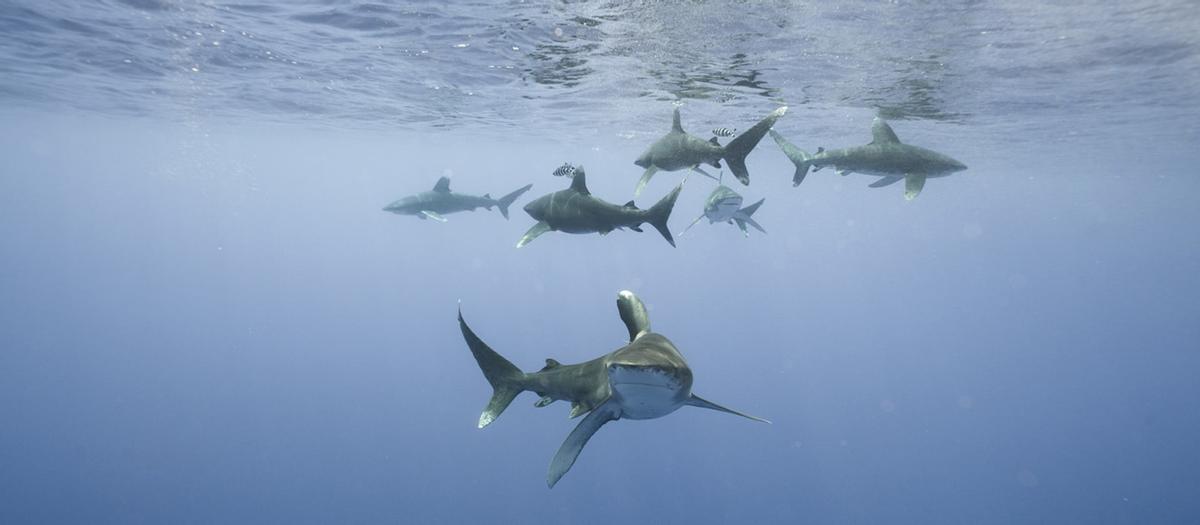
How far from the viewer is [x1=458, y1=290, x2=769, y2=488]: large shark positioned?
3.00m

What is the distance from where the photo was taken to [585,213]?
637cm

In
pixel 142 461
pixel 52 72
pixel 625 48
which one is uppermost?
pixel 625 48

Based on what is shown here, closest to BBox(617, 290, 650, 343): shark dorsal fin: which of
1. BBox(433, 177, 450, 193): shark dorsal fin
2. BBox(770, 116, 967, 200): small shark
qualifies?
BBox(770, 116, 967, 200): small shark

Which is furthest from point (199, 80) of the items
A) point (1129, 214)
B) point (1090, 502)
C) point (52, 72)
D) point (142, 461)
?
point (1129, 214)

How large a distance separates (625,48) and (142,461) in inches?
1481

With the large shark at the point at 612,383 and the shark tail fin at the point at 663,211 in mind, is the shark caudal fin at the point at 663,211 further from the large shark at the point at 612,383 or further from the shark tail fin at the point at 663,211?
the large shark at the point at 612,383

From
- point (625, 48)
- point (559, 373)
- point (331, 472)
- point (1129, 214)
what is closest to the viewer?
point (559, 373)

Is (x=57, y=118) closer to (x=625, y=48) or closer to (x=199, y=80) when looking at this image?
(x=199, y=80)

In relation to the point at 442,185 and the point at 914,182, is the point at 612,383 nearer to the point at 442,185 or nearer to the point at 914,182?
the point at 914,182

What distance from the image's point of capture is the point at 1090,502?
37812mm

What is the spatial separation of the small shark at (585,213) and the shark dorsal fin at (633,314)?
5.29 ft

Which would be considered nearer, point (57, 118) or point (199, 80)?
point (199, 80)

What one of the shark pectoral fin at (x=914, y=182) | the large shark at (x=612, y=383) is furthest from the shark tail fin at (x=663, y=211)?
the shark pectoral fin at (x=914, y=182)

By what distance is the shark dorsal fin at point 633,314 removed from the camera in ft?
14.7
